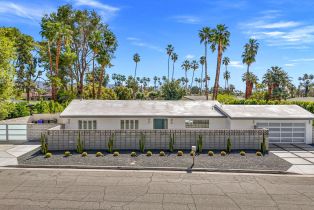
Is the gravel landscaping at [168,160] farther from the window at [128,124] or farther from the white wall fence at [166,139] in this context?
the window at [128,124]

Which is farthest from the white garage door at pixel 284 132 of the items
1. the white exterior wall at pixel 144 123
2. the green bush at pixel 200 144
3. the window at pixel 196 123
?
the green bush at pixel 200 144

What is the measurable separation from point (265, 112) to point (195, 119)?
667 cm

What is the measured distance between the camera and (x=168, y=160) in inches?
720

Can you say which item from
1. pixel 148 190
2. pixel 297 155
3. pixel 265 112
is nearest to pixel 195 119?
pixel 265 112

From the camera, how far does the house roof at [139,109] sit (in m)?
24.4

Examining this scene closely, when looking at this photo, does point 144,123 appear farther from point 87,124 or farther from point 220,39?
point 220,39

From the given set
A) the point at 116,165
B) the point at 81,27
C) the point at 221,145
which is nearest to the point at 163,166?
the point at 116,165

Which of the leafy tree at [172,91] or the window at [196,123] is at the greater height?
the leafy tree at [172,91]

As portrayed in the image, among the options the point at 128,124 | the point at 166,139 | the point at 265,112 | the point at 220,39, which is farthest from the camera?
the point at 220,39

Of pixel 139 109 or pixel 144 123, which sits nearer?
pixel 144 123

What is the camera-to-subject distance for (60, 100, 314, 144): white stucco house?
79.2 feet

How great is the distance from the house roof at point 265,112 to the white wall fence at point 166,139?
2.73m

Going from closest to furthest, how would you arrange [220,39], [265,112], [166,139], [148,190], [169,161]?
[148,190], [169,161], [166,139], [265,112], [220,39]

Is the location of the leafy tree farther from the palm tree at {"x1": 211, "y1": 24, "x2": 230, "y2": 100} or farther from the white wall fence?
the white wall fence
